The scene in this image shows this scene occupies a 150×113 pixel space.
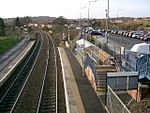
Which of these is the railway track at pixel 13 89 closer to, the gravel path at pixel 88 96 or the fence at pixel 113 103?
the gravel path at pixel 88 96

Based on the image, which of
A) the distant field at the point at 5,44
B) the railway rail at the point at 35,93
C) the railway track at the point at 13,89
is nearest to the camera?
the railway rail at the point at 35,93

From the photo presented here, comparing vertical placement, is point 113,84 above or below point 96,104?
above

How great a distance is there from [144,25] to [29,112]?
299ft

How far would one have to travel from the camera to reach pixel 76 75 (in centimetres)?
2727

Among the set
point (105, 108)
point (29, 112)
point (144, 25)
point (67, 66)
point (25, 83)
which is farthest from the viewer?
point (144, 25)

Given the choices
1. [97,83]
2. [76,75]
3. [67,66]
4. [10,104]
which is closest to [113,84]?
[97,83]

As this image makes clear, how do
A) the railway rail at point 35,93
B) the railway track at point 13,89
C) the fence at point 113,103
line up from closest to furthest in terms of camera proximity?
1. the fence at point 113,103
2. the railway rail at point 35,93
3. the railway track at point 13,89

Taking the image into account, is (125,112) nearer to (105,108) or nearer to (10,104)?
(105,108)

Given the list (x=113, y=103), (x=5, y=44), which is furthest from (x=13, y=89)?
(x=5, y=44)

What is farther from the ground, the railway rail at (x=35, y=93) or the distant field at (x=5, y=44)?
the railway rail at (x=35, y=93)

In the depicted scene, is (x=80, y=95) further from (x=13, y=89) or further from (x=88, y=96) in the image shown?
(x=13, y=89)

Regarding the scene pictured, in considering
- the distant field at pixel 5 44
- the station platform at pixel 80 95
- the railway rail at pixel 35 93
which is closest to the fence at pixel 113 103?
the station platform at pixel 80 95

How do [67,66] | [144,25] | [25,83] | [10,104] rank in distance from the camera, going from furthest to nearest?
[144,25] < [67,66] < [25,83] < [10,104]

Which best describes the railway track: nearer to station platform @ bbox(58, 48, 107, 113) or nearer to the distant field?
station platform @ bbox(58, 48, 107, 113)
